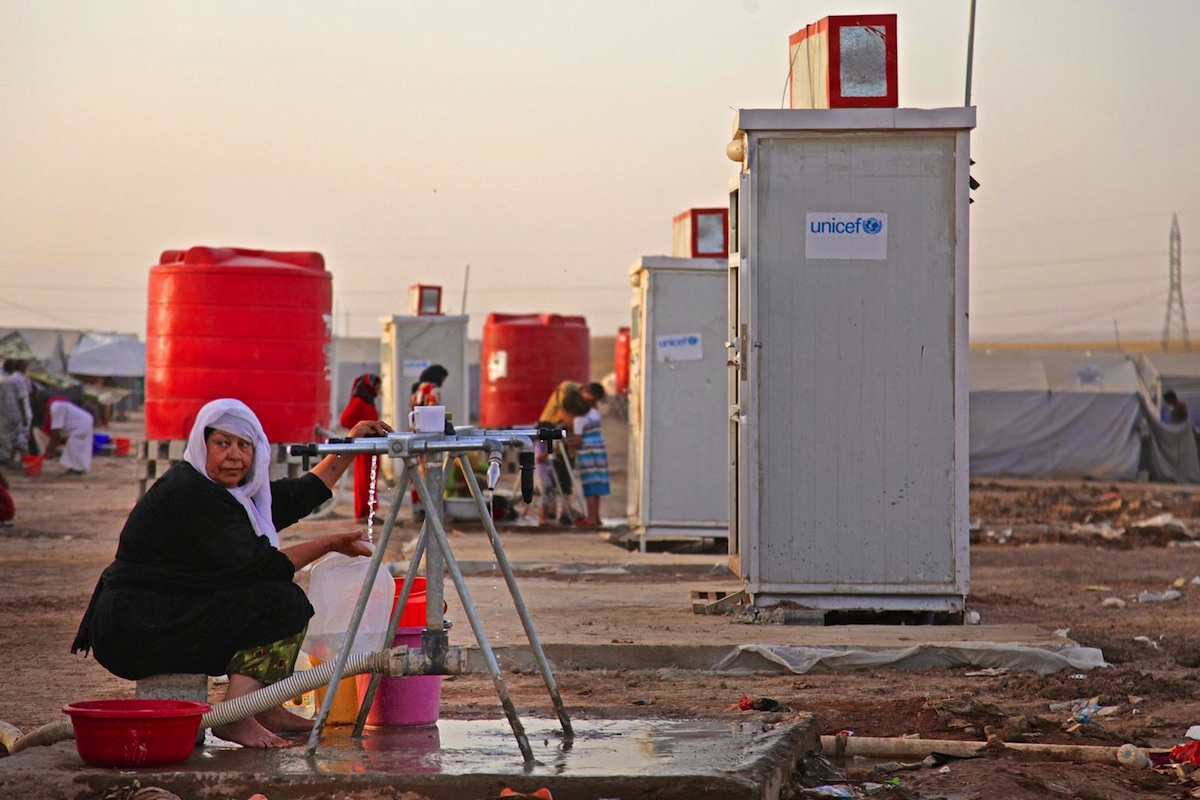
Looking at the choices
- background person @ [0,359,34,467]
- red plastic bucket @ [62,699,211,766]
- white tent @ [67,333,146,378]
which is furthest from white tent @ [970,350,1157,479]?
white tent @ [67,333,146,378]

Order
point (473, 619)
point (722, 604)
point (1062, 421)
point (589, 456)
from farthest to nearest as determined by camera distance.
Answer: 1. point (1062, 421)
2. point (589, 456)
3. point (722, 604)
4. point (473, 619)

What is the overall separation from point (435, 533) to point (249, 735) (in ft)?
2.97

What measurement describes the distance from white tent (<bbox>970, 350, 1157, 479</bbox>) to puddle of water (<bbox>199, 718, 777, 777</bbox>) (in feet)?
86.6

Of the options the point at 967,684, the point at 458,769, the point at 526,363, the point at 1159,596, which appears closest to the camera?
the point at 458,769

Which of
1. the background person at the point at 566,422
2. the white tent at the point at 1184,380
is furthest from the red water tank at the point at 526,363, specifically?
the white tent at the point at 1184,380

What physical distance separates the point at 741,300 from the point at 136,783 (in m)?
4.72

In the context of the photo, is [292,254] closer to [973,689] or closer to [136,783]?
[973,689]

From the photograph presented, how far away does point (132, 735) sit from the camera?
434cm

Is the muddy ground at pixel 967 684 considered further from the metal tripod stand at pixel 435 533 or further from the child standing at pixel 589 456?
the child standing at pixel 589 456

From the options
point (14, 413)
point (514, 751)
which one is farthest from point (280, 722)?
point (14, 413)

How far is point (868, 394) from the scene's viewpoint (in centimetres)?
812

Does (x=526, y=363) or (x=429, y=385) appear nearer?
(x=429, y=385)

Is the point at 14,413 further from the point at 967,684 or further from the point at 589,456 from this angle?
the point at 967,684

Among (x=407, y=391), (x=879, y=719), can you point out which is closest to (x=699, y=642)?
(x=879, y=719)
